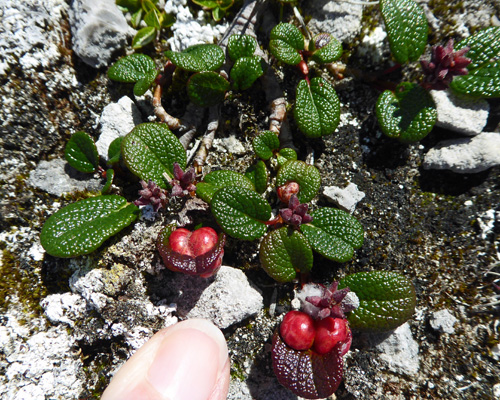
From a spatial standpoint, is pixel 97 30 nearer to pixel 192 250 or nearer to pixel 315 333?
pixel 192 250

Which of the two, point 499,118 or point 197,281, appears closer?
point 197,281

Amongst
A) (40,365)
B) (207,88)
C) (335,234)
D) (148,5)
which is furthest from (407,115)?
(40,365)

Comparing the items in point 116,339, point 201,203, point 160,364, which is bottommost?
point 116,339

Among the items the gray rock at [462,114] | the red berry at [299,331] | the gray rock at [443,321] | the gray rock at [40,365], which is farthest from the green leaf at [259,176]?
the gray rock at [40,365]

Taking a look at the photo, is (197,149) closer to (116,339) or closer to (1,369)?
(116,339)

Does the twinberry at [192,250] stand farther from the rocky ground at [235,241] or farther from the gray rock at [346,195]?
the gray rock at [346,195]

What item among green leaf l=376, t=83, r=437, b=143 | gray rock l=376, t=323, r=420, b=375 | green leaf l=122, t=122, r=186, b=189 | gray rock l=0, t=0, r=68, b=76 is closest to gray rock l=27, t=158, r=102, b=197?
green leaf l=122, t=122, r=186, b=189

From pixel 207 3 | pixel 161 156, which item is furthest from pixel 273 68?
pixel 161 156
